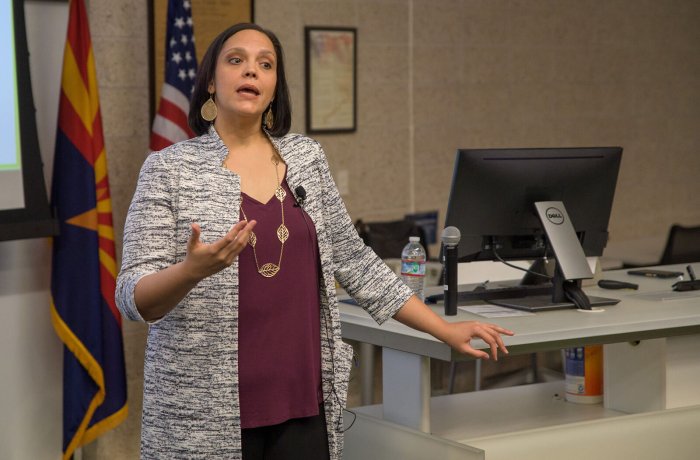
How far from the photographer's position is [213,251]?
1.74m

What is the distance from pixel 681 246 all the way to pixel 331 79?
6.61 feet

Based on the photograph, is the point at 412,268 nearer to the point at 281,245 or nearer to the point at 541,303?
the point at 541,303

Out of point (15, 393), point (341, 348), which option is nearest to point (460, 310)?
point (341, 348)

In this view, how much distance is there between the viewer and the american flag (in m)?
4.25

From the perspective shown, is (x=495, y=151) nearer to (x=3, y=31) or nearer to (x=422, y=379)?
(x=422, y=379)

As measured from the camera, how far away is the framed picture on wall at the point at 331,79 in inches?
210

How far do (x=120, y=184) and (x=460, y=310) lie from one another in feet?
6.14

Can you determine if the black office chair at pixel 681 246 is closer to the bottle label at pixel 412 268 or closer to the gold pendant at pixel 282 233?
the bottle label at pixel 412 268

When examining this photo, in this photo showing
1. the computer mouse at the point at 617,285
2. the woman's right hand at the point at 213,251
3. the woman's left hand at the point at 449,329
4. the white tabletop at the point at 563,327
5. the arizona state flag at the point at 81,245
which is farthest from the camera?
the arizona state flag at the point at 81,245

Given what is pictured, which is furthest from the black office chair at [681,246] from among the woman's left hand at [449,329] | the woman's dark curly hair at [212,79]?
the woman's dark curly hair at [212,79]

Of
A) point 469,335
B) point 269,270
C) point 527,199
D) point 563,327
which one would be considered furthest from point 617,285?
point 269,270

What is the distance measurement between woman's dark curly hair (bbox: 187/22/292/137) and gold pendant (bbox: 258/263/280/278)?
1.09 feet

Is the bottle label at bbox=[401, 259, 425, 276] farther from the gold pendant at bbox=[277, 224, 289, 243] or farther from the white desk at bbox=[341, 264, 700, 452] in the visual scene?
the gold pendant at bbox=[277, 224, 289, 243]

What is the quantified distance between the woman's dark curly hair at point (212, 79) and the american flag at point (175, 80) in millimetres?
2041
